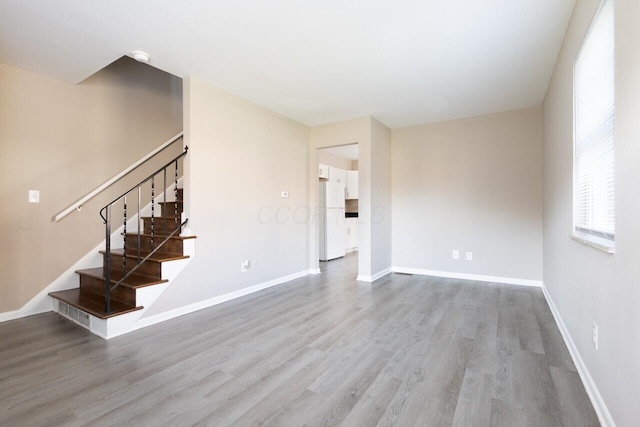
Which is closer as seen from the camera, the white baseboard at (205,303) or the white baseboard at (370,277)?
the white baseboard at (205,303)

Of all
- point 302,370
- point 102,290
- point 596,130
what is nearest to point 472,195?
point 596,130

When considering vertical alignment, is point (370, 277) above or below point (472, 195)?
below

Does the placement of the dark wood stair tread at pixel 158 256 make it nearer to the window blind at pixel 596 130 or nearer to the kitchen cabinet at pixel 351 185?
the window blind at pixel 596 130

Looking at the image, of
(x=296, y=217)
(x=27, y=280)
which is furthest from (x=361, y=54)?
(x=27, y=280)

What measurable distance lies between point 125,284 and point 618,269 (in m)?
3.41

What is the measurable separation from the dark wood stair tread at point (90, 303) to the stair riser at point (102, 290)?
4 centimetres

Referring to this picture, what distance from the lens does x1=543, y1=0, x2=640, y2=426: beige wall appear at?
3.66ft

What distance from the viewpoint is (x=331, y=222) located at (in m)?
6.32

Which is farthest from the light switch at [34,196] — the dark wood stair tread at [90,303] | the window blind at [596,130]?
the window blind at [596,130]

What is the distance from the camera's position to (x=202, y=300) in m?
3.13

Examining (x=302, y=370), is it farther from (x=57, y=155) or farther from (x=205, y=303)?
(x=57, y=155)

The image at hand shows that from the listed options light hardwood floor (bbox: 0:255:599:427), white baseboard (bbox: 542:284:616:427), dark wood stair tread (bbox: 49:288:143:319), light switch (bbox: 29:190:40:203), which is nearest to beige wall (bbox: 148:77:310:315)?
dark wood stair tread (bbox: 49:288:143:319)

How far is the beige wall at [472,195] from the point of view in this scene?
3988 millimetres

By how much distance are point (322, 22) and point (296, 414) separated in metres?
2.60
